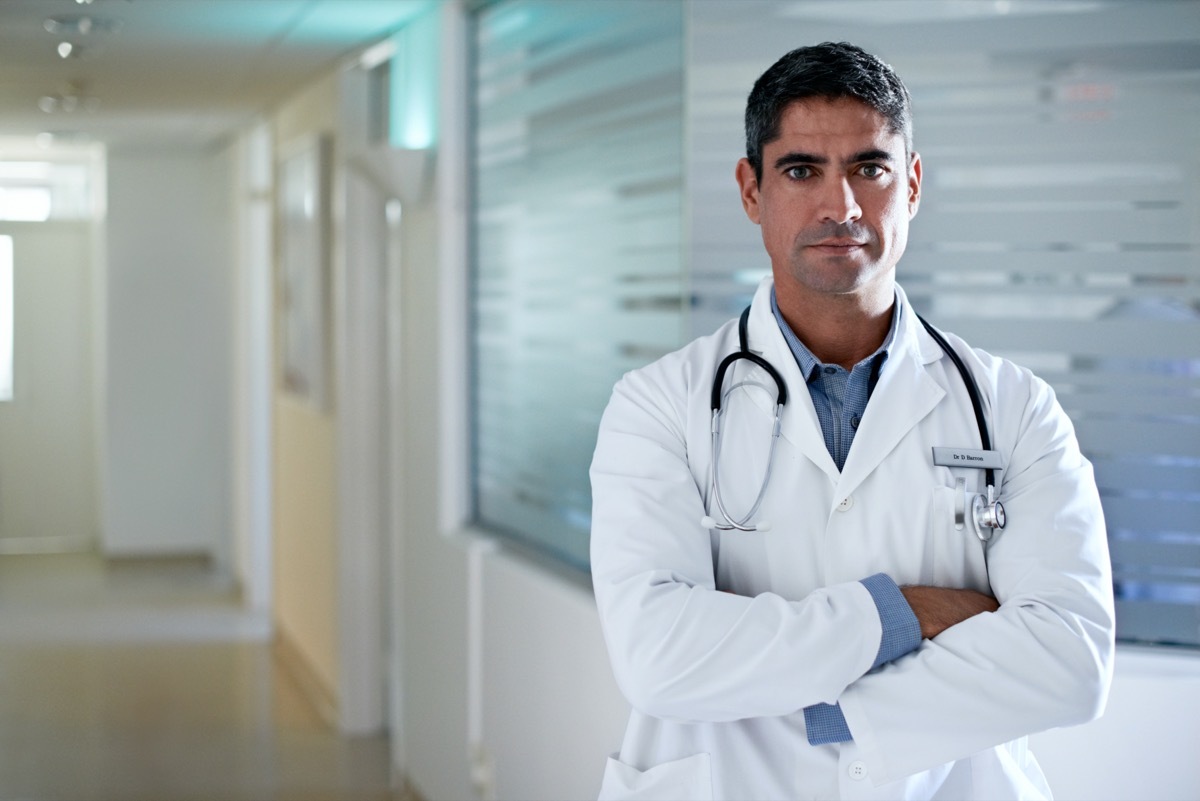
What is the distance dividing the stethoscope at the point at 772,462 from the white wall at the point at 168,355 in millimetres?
6779

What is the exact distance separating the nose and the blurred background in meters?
0.74

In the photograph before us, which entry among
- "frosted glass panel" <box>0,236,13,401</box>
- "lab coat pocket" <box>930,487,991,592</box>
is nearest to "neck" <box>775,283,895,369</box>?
"lab coat pocket" <box>930,487,991,592</box>

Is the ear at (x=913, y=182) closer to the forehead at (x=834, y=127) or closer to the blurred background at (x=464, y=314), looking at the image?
the forehead at (x=834, y=127)

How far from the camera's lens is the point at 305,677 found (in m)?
5.45

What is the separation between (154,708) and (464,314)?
233 cm

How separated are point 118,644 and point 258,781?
7.20 ft

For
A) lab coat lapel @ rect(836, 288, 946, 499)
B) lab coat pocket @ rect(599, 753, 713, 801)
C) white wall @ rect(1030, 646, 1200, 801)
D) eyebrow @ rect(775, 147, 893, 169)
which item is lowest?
white wall @ rect(1030, 646, 1200, 801)

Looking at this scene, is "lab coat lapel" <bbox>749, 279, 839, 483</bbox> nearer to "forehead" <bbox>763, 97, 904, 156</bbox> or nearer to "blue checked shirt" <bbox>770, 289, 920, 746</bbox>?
"blue checked shirt" <bbox>770, 289, 920, 746</bbox>

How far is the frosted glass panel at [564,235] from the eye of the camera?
107 inches

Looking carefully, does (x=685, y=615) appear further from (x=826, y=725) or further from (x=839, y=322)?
(x=839, y=322)

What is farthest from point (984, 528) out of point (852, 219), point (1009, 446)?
→ point (852, 219)

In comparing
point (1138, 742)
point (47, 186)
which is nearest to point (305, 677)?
point (1138, 742)

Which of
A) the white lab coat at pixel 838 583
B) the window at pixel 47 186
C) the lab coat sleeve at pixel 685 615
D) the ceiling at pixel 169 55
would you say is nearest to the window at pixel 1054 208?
the white lab coat at pixel 838 583

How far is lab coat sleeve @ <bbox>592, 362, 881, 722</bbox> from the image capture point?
1480mm
